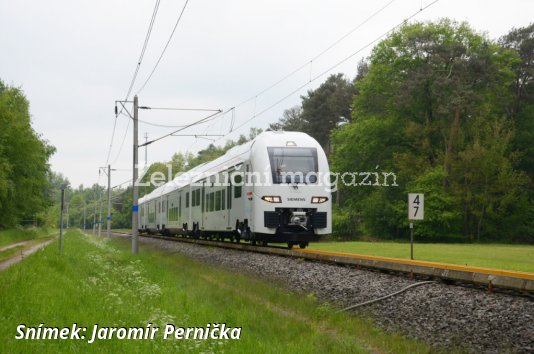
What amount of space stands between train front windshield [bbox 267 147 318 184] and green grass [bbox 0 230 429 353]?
20.4ft

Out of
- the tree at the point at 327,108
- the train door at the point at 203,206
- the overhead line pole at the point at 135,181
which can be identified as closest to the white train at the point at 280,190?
the overhead line pole at the point at 135,181

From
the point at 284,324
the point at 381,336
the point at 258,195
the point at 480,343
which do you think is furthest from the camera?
the point at 258,195

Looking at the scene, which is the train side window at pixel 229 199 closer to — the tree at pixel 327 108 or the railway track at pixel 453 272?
the railway track at pixel 453 272

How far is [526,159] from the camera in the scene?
5284cm

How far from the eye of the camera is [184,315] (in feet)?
33.8

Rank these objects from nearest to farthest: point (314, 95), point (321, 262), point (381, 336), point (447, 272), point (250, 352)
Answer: point (250, 352), point (381, 336), point (447, 272), point (321, 262), point (314, 95)

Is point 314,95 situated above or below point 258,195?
above

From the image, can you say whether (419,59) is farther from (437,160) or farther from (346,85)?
(346,85)

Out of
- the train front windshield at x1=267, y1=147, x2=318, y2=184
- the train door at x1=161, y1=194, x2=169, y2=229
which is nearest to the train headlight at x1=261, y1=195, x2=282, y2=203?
the train front windshield at x1=267, y1=147, x2=318, y2=184

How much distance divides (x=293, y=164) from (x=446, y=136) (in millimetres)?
31932

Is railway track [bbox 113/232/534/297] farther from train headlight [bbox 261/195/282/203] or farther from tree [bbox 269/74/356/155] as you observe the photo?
tree [bbox 269/74/356/155]

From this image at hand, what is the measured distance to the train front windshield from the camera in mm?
21688

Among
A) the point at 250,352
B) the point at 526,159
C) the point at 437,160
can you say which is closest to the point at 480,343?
the point at 250,352

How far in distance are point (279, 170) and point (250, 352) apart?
13939 mm
